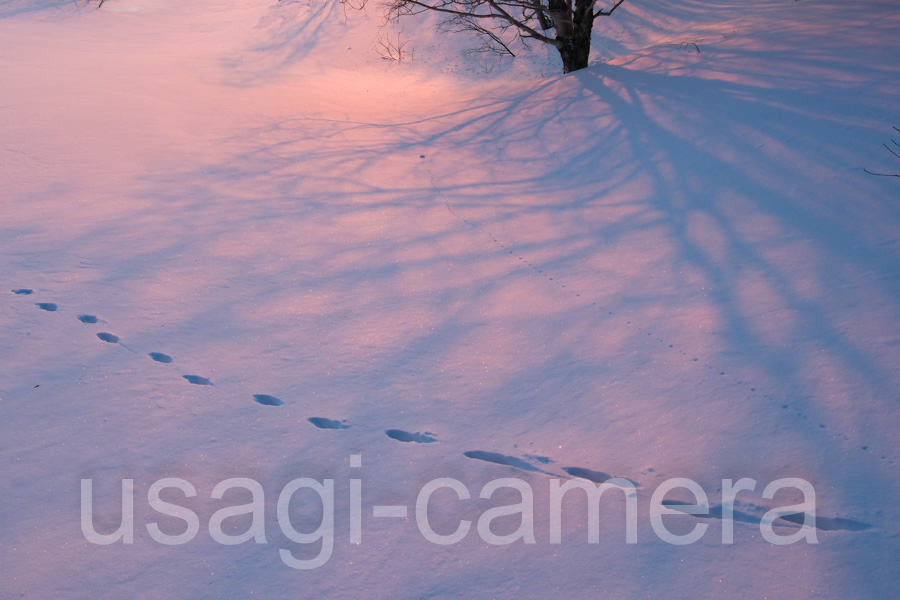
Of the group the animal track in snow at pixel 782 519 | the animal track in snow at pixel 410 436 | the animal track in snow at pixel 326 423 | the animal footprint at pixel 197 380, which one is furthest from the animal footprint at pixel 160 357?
the animal track in snow at pixel 782 519

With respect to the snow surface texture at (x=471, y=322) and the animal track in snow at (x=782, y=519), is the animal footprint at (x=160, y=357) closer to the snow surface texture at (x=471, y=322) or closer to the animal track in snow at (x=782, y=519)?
the snow surface texture at (x=471, y=322)

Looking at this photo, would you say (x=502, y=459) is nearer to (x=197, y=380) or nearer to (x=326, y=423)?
(x=326, y=423)

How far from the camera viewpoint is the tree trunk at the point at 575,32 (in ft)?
27.5

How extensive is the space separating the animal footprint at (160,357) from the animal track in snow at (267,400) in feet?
1.88

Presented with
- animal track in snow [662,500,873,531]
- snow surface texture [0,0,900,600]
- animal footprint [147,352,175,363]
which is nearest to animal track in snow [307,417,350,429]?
snow surface texture [0,0,900,600]

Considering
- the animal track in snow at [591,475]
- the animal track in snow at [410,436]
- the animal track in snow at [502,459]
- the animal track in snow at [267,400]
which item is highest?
the animal track in snow at [267,400]

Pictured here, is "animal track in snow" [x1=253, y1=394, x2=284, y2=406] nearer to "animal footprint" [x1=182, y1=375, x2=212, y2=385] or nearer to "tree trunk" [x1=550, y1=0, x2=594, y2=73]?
"animal footprint" [x1=182, y1=375, x2=212, y2=385]

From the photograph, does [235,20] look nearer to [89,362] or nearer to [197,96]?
[197,96]

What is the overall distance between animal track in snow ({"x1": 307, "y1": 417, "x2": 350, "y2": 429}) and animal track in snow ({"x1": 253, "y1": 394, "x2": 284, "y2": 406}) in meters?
0.21

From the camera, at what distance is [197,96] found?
309 inches

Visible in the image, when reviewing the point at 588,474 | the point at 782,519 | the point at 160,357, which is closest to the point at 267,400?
the point at 160,357

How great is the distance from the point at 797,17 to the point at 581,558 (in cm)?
816

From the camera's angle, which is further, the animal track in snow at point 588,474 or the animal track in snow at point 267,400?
the animal track in snow at point 267,400

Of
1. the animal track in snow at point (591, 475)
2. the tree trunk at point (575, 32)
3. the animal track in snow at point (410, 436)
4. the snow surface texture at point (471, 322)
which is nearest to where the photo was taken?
the snow surface texture at point (471, 322)
